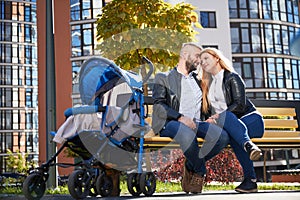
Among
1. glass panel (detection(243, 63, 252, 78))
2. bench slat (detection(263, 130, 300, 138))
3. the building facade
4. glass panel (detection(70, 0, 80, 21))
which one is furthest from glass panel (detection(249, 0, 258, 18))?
bench slat (detection(263, 130, 300, 138))

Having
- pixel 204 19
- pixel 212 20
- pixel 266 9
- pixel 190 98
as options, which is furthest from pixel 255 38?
pixel 190 98

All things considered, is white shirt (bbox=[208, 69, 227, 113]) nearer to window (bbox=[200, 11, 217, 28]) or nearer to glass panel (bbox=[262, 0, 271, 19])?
window (bbox=[200, 11, 217, 28])

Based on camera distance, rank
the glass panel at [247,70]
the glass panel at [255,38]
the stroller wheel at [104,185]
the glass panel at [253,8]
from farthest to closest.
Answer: the glass panel at [253,8] → the glass panel at [255,38] → the glass panel at [247,70] → the stroller wheel at [104,185]

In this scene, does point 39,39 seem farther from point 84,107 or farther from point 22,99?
point 84,107

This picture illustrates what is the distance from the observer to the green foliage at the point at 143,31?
8.73 meters

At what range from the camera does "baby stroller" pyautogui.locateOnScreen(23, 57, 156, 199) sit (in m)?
4.05

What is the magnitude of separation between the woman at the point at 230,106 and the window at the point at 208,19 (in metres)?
25.0

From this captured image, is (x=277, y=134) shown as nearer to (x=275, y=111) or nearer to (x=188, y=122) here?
(x=275, y=111)

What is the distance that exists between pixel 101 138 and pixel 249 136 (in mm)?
1367

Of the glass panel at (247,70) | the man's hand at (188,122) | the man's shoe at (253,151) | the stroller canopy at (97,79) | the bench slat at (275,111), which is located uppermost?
the glass panel at (247,70)

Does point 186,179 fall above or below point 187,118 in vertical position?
below

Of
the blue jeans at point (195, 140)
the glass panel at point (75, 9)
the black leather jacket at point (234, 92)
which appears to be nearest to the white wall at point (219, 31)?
the glass panel at point (75, 9)

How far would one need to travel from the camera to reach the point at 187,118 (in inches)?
176

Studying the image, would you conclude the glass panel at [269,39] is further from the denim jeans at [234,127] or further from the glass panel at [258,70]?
the denim jeans at [234,127]
